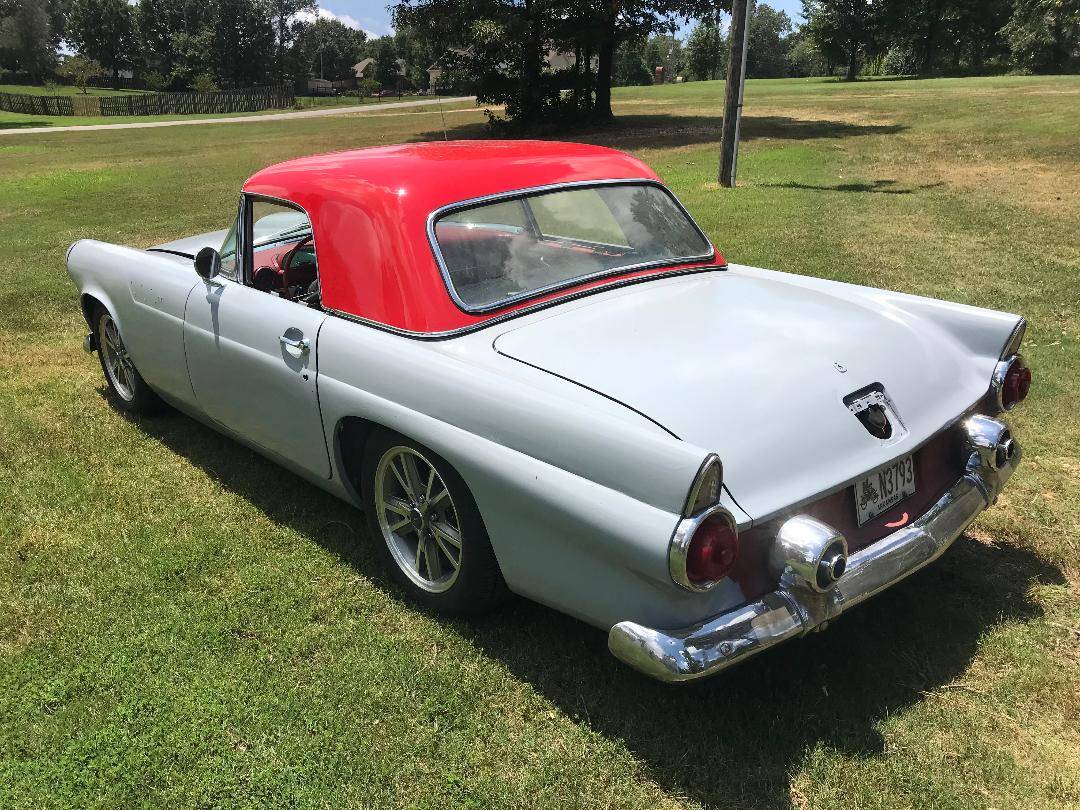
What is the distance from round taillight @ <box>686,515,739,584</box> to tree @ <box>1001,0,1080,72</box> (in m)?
54.7

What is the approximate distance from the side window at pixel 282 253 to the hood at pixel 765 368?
1292 millimetres

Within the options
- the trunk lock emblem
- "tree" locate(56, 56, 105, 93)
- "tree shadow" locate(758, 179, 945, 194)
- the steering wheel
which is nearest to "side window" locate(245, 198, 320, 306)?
the steering wheel

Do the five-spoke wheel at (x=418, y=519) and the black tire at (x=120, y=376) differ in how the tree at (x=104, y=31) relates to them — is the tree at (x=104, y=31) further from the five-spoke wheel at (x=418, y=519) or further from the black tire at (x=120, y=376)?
the five-spoke wheel at (x=418, y=519)

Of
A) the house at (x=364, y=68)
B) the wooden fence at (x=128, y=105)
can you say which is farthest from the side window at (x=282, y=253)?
the house at (x=364, y=68)

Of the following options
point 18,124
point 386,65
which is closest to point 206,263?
point 18,124

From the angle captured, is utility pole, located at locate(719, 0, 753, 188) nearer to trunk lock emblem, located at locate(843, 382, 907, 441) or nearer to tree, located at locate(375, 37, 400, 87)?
trunk lock emblem, located at locate(843, 382, 907, 441)

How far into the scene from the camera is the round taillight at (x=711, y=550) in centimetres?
209

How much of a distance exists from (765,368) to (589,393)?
0.56 metres

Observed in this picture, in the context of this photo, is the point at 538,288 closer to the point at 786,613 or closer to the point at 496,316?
the point at 496,316

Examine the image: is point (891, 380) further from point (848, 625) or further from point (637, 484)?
point (637, 484)

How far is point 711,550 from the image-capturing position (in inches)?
83.0

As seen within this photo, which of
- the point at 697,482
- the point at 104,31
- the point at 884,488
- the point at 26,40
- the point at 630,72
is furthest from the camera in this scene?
the point at 104,31

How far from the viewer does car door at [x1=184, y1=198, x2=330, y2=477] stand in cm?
328

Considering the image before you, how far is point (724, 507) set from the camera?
2143mm
